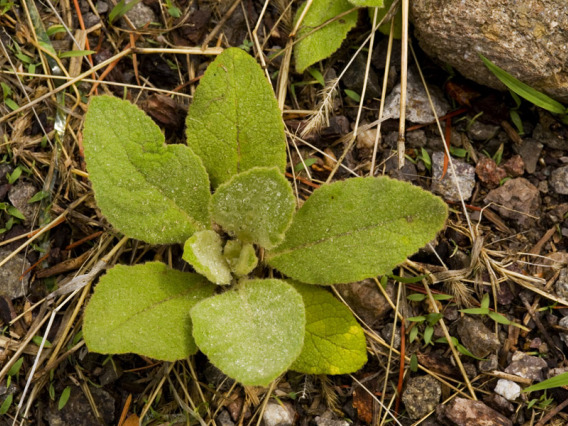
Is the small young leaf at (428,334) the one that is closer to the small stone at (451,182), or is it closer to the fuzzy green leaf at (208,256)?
the small stone at (451,182)

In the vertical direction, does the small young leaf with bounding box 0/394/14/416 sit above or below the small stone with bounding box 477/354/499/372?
below

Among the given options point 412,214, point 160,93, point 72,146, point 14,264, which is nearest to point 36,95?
point 72,146

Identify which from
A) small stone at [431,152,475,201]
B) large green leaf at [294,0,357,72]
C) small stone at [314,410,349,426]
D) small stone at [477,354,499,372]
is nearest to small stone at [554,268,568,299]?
small stone at [477,354,499,372]

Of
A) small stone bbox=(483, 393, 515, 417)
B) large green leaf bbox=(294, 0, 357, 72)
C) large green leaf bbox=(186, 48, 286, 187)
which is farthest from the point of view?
large green leaf bbox=(294, 0, 357, 72)

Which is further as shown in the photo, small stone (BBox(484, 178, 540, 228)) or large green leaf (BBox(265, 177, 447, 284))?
small stone (BBox(484, 178, 540, 228))

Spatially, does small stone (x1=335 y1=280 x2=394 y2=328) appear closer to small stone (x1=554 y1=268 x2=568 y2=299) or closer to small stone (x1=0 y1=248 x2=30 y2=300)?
small stone (x1=554 y1=268 x2=568 y2=299)
